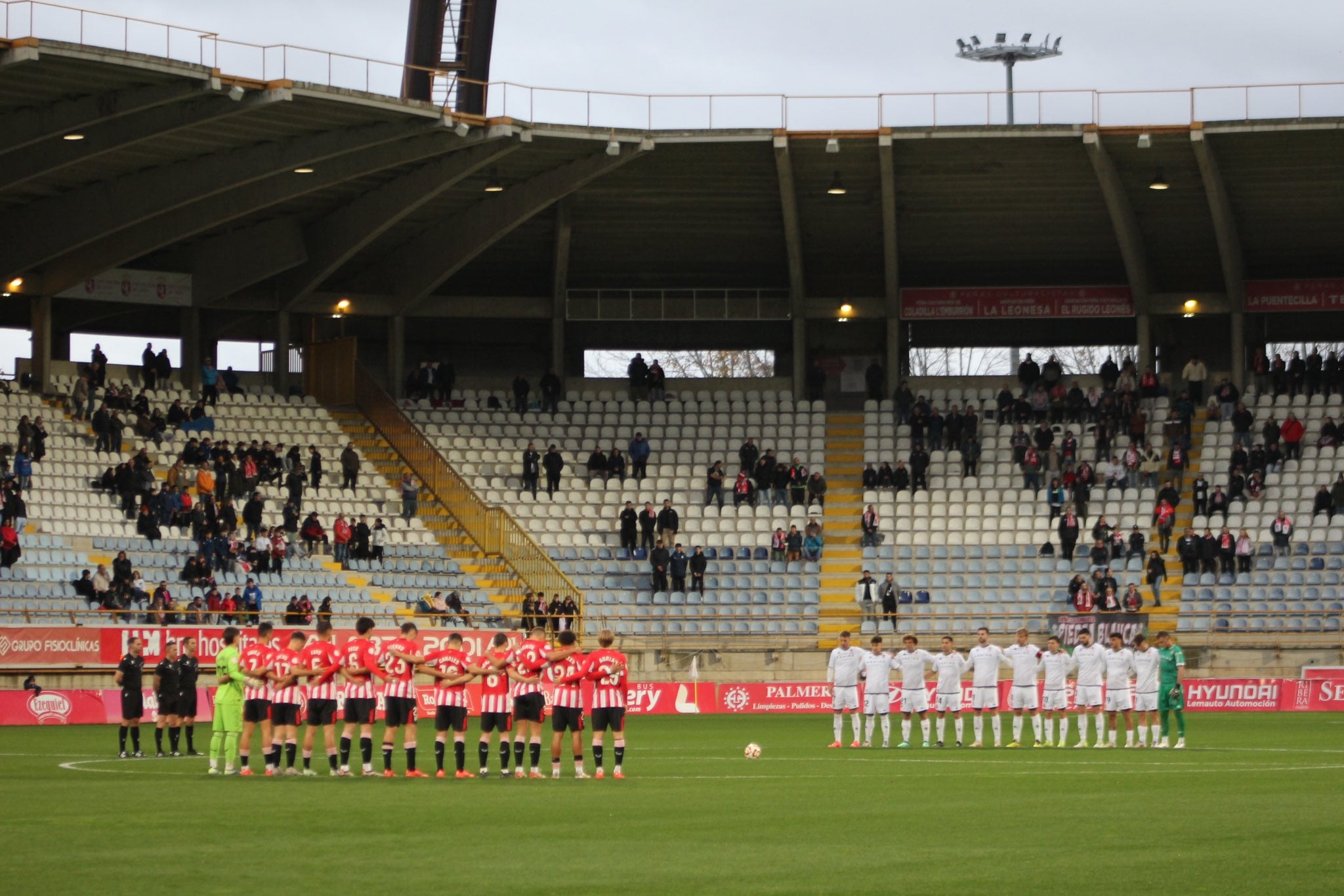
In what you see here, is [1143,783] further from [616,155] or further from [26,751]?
[616,155]

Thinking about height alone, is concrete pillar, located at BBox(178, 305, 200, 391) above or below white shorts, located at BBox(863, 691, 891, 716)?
above

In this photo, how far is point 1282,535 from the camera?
41250 millimetres

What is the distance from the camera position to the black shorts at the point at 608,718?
66.5 feet

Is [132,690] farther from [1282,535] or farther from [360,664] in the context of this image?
[1282,535]

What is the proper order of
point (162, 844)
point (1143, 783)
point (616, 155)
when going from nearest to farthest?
point (162, 844), point (1143, 783), point (616, 155)

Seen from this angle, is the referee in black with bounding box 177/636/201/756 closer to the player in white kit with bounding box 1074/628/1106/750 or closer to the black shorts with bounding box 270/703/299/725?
the black shorts with bounding box 270/703/299/725

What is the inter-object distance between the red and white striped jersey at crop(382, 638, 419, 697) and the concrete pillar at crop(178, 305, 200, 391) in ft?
88.1

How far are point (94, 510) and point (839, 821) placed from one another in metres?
27.3

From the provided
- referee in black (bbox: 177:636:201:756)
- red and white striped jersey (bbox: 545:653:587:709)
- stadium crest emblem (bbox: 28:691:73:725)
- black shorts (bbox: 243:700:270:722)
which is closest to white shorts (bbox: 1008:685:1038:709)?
red and white striped jersey (bbox: 545:653:587:709)

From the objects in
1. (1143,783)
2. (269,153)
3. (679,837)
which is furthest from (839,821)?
(269,153)

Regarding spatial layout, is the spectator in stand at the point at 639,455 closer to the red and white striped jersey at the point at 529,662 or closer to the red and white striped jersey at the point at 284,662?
the red and white striped jersey at the point at 284,662

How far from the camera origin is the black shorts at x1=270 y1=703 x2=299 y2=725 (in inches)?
839

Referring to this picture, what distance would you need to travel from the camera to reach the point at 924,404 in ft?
154

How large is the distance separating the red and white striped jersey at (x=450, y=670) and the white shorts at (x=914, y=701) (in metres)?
7.98
